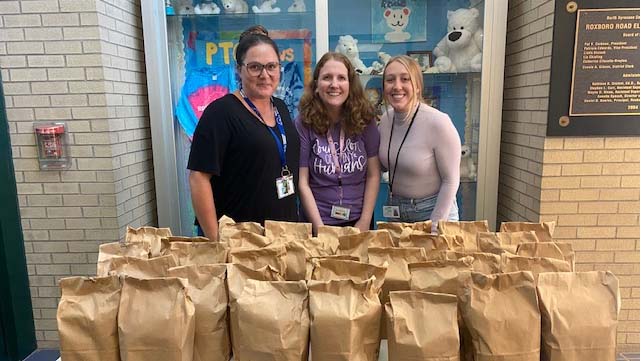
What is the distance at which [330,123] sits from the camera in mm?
2281

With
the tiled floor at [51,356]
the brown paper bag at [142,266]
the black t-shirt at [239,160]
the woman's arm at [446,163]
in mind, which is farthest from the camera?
the tiled floor at [51,356]

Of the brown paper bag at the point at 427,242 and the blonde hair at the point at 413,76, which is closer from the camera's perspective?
the brown paper bag at the point at 427,242

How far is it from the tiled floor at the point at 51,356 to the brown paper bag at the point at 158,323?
210 centimetres

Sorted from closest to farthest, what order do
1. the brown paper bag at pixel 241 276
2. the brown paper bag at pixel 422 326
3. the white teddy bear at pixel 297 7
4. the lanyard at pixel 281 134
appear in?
the brown paper bag at pixel 422 326 < the brown paper bag at pixel 241 276 < the lanyard at pixel 281 134 < the white teddy bear at pixel 297 7

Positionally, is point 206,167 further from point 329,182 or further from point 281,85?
point 281,85

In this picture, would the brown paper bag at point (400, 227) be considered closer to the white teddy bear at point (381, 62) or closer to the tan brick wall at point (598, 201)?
the tan brick wall at point (598, 201)

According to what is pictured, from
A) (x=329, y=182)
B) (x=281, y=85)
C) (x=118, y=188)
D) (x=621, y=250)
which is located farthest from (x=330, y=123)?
(x=621, y=250)

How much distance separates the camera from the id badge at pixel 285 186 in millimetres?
2041

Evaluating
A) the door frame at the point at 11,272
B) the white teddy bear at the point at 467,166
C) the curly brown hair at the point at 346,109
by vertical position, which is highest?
the curly brown hair at the point at 346,109

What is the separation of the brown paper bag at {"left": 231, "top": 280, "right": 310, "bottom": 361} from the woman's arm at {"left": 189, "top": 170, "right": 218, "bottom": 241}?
2.94ft

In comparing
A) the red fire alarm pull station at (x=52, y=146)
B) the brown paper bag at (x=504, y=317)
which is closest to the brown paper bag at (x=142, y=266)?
the brown paper bag at (x=504, y=317)

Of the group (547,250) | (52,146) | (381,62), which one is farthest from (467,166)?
(52,146)

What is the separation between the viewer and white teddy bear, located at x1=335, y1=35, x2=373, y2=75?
312 centimetres

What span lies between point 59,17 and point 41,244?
128 cm
